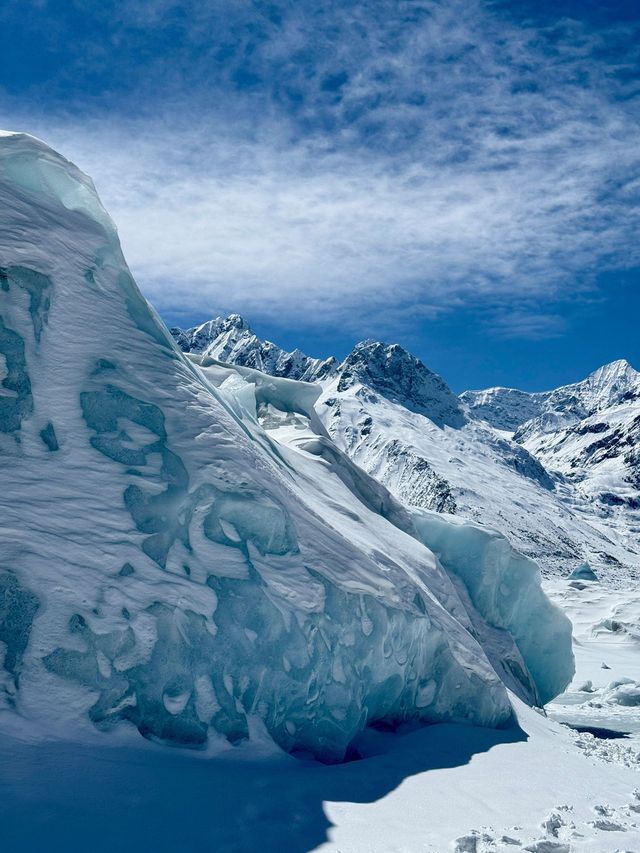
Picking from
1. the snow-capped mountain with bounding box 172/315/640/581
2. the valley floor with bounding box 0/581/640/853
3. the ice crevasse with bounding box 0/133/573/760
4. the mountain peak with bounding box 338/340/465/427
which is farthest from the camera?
the mountain peak with bounding box 338/340/465/427

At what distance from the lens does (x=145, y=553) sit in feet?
20.0

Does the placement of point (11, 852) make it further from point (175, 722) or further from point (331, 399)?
point (331, 399)

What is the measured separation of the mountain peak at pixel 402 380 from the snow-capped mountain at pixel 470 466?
0.24 m

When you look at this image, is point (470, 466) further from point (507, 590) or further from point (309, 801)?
point (309, 801)

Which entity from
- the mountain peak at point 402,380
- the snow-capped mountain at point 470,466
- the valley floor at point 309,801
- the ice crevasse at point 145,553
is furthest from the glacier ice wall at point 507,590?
the mountain peak at point 402,380

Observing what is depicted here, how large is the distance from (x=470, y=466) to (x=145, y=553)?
12685 cm

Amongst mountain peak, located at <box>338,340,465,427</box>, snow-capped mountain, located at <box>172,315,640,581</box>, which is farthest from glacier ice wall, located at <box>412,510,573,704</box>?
mountain peak, located at <box>338,340,465,427</box>

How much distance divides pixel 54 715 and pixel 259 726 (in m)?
1.93

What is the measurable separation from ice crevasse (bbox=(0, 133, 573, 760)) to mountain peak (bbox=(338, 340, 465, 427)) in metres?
144

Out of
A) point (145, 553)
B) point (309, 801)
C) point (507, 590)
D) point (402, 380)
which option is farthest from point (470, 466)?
point (309, 801)

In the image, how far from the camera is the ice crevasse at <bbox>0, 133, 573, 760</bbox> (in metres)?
5.37

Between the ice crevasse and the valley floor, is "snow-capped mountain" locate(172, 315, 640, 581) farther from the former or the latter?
the ice crevasse

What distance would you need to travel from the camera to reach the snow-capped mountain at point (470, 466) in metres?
107

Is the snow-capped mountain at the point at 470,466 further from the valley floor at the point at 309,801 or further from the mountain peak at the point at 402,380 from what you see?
the valley floor at the point at 309,801
